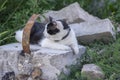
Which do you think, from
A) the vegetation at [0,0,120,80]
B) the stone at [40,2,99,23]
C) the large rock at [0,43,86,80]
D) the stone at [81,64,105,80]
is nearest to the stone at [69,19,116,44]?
the vegetation at [0,0,120,80]

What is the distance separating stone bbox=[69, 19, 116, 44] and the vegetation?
9 centimetres

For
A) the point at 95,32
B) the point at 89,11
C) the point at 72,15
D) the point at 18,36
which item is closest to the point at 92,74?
the point at 95,32

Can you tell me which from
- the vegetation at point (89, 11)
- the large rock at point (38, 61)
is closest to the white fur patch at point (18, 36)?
the vegetation at point (89, 11)

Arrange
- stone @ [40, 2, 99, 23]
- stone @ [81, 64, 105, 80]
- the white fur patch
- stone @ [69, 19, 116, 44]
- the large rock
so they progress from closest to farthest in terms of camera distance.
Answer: stone @ [81, 64, 105, 80] → the large rock → the white fur patch → stone @ [69, 19, 116, 44] → stone @ [40, 2, 99, 23]

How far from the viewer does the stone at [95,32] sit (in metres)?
5.10

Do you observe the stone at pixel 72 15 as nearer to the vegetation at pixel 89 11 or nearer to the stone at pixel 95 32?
the vegetation at pixel 89 11

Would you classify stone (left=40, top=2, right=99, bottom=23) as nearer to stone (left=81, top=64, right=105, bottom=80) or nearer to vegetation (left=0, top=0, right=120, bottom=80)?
vegetation (left=0, top=0, right=120, bottom=80)

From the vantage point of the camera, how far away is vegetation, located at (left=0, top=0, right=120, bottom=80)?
4357 millimetres

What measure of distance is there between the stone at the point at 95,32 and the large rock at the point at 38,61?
2.09 ft

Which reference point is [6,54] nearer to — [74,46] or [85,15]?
[74,46]

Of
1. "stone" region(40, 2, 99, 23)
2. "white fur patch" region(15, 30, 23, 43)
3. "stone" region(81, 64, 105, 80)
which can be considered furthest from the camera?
"stone" region(40, 2, 99, 23)

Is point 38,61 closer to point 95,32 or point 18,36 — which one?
point 18,36

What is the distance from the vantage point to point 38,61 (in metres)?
4.35

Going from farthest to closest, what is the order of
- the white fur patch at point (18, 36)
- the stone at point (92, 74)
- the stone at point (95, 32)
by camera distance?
the stone at point (95, 32) → the white fur patch at point (18, 36) → the stone at point (92, 74)
